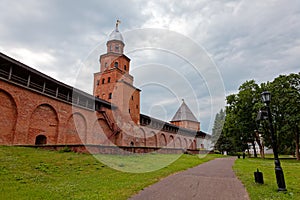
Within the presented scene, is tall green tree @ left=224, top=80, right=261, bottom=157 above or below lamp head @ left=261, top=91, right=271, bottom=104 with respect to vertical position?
above

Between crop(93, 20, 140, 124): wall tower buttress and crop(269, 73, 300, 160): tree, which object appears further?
crop(93, 20, 140, 124): wall tower buttress

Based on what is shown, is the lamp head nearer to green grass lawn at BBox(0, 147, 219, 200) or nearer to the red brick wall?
green grass lawn at BBox(0, 147, 219, 200)

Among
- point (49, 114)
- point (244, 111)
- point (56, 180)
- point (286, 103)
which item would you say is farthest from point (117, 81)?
point (56, 180)

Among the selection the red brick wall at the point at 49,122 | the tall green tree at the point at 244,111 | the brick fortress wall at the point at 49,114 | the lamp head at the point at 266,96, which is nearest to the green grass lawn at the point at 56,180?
the brick fortress wall at the point at 49,114

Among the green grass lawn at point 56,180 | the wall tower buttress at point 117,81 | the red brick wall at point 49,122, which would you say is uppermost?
the wall tower buttress at point 117,81

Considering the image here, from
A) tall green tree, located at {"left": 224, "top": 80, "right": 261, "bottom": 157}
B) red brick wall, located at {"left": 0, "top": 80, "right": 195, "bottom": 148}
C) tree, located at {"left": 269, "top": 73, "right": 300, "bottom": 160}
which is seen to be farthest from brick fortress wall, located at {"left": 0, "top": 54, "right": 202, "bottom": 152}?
tree, located at {"left": 269, "top": 73, "right": 300, "bottom": 160}

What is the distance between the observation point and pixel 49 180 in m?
7.38

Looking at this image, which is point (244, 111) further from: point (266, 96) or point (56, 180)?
point (56, 180)

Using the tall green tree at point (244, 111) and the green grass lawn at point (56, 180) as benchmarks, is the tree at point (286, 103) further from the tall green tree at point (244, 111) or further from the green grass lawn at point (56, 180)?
the green grass lawn at point (56, 180)

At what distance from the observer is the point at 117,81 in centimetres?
3127

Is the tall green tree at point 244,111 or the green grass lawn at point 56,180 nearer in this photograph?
the green grass lawn at point 56,180

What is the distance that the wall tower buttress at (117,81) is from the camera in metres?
30.8

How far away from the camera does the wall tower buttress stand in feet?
101

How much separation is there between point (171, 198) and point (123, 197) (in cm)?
140
